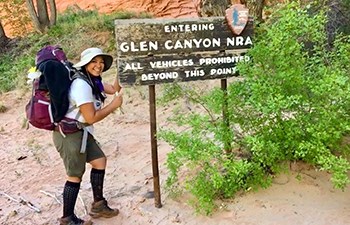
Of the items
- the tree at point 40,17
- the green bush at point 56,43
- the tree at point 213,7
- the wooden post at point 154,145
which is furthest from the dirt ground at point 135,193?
the tree at point 40,17

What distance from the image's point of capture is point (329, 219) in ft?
12.6

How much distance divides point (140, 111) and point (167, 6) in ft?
38.7

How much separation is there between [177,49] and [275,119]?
0.98 meters

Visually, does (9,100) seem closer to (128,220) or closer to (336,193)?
(128,220)

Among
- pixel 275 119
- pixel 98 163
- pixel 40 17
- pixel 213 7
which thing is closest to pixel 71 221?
pixel 98 163

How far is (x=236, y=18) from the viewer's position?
4.11 m

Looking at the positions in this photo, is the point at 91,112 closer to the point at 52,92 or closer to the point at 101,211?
the point at 52,92

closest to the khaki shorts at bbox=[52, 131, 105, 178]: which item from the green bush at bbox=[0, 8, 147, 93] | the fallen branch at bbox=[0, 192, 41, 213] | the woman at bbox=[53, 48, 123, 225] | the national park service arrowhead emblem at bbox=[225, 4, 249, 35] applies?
the woman at bbox=[53, 48, 123, 225]

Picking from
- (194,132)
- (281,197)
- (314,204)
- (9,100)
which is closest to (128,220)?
(194,132)

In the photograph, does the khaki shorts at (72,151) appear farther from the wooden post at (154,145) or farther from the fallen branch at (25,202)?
the fallen branch at (25,202)

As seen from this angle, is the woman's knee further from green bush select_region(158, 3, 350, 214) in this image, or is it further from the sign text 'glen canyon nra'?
the sign text 'glen canyon nra'

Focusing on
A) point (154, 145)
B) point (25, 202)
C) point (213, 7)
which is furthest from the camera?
point (213, 7)

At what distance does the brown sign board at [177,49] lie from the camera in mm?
3914

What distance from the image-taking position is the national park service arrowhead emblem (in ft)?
13.4
